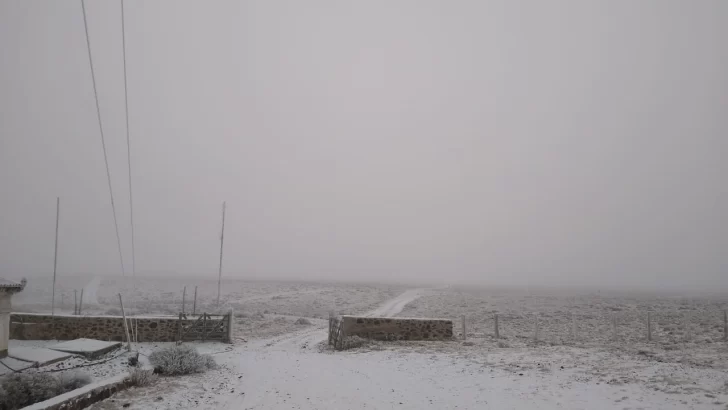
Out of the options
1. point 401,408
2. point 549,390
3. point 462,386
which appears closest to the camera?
point 401,408

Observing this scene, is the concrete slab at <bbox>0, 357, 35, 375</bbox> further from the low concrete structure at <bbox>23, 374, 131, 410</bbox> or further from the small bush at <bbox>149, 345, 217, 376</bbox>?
the low concrete structure at <bbox>23, 374, 131, 410</bbox>

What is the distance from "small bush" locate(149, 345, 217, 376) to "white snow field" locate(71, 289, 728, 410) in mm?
387

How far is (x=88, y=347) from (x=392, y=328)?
1140 centimetres

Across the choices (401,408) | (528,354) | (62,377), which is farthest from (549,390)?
(62,377)

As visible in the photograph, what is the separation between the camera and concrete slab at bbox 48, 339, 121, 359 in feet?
46.8

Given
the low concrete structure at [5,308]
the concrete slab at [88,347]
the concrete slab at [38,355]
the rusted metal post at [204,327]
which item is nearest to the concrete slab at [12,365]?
the concrete slab at [38,355]

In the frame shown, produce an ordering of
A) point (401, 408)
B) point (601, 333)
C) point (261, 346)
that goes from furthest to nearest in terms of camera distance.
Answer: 1. point (601, 333)
2. point (261, 346)
3. point (401, 408)

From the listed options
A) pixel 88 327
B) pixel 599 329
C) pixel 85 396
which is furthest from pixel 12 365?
pixel 599 329

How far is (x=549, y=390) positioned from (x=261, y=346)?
41.3ft

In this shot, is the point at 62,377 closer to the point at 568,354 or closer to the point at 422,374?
the point at 422,374

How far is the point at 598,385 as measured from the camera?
9.98 metres

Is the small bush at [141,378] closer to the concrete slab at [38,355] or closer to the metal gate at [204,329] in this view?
the concrete slab at [38,355]

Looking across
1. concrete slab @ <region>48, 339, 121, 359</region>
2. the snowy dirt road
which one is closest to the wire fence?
the snowy dirt road

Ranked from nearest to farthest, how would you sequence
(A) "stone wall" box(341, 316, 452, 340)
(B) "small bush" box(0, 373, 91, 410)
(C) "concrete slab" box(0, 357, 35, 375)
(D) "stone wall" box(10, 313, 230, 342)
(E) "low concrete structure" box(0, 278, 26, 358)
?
(B) "small bush" box(0, 373, 91, 410), (C) "concrete slab" box(0, 357, 35, 375), (E) "low concrete structure" box(0, 278, 26, 358), (D) "stone wall" box(10, 313, 230, 342), (A) "stone wall" box(341, 316, 452, 340)
